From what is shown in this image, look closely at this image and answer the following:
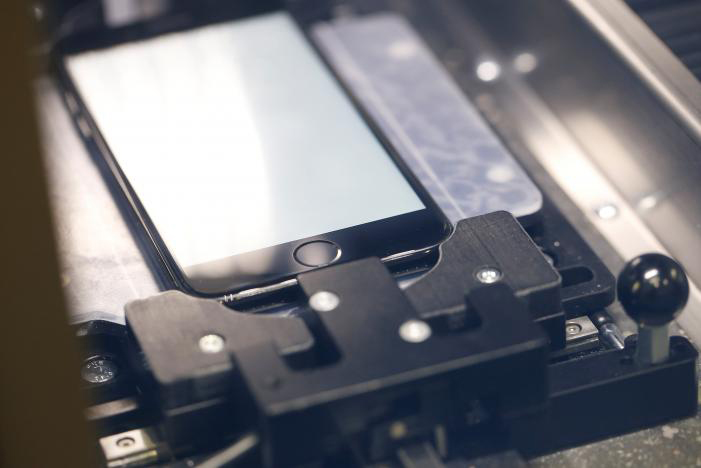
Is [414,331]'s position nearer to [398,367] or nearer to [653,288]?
[398,367]

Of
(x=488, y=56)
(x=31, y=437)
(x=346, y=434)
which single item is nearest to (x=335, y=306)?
(x=346, y=434)

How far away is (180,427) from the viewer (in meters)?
0.96

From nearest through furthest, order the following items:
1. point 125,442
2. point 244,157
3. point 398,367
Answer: point 398,367, point 125,442, point 244,157

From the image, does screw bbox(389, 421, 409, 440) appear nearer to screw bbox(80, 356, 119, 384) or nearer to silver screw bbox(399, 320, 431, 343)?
silver screw bbox(399, 320, 431, 343)

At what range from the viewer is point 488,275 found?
40.5 inches

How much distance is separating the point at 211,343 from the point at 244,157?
0.97ft

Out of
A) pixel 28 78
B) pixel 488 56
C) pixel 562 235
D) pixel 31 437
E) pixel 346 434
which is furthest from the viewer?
pixel 488 56

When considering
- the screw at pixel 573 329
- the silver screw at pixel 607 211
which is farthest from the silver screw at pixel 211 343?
the silver screw at pixel 607 211

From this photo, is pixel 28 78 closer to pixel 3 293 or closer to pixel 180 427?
pixel 3 293

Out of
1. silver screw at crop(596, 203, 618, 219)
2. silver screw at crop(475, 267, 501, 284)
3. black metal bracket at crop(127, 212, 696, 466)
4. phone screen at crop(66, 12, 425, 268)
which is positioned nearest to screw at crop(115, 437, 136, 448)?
black metal bracket at crop(127, 212, 696, 466)

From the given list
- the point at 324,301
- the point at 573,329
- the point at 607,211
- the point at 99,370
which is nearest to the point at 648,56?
the point at 607,211

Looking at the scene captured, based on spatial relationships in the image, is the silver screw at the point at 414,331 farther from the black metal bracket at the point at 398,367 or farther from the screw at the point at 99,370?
the screw at the point at 99,370

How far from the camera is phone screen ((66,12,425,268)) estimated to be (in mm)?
1138

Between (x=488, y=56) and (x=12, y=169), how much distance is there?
38.7 inches
